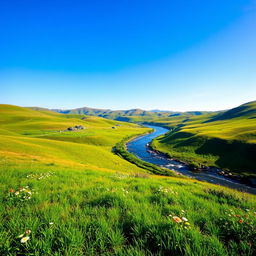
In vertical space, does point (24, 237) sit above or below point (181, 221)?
above

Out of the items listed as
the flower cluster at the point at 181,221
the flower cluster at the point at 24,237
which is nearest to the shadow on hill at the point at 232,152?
the flower cluster at the point at 181,221

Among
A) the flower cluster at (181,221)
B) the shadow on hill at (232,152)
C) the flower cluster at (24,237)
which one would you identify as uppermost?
the flower cluster at (24,237)

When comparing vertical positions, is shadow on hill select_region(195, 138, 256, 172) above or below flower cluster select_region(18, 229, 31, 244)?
below

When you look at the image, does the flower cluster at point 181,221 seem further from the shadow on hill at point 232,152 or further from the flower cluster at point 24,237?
the shadow on hill at point 232,152

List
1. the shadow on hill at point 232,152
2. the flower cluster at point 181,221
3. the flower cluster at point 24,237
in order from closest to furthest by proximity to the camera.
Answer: the flower cluster at point 24,237, the flower cluster at point 181,221, the shadow on hill at point 232,152

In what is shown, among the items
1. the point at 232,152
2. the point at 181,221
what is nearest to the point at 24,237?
the point at 181,221

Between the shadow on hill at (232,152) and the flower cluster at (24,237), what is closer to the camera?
the flower cluster at (24,237)

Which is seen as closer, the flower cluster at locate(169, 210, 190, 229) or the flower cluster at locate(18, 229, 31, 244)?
the flower cluster at locate(18, 229, 31, 244)

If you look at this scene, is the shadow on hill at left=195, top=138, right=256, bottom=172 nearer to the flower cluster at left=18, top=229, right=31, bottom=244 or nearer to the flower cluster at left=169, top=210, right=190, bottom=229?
the flower cluster at left=169, top=210, right=190, bottom=229

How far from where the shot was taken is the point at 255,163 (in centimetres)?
4003

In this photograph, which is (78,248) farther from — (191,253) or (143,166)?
(143,166)

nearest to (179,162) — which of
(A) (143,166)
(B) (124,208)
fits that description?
(A) (143,166)

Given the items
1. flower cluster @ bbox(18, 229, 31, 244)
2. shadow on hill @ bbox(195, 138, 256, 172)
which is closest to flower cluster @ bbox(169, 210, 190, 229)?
flower cluster @ bbox(18, 229, 31, 244)

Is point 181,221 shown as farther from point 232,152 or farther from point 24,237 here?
point 232,152
